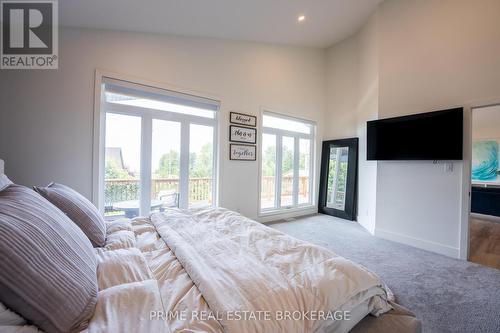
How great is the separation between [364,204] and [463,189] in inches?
59.3

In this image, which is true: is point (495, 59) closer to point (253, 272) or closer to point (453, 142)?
point (453, 142)

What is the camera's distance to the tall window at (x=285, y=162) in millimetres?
4355

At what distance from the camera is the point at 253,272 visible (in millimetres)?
999

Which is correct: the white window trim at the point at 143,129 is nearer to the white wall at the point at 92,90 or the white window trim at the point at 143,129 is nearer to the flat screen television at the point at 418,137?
the white wall at the point at 92,90

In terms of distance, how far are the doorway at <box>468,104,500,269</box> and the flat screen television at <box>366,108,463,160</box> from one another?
1.42 m

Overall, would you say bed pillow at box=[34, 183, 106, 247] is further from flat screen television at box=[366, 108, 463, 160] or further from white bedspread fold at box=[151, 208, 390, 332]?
flat screen television at box=[366, 108, 463, 160]

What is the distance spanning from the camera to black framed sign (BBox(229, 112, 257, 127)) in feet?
12.1

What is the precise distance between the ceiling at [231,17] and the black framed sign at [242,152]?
180cm

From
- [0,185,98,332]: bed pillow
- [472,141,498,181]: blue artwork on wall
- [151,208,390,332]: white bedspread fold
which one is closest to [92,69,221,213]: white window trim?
[151,208,390,332]: white bedspread fold

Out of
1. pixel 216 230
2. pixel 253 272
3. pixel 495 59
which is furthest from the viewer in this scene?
pixel 495 59

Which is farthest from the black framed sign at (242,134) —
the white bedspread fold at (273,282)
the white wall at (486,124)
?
the white wall at (486,124)

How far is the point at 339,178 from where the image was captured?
15.2 ft

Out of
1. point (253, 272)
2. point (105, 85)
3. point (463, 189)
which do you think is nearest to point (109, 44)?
point (105, 85)

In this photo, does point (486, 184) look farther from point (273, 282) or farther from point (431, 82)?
point (273, 282)
